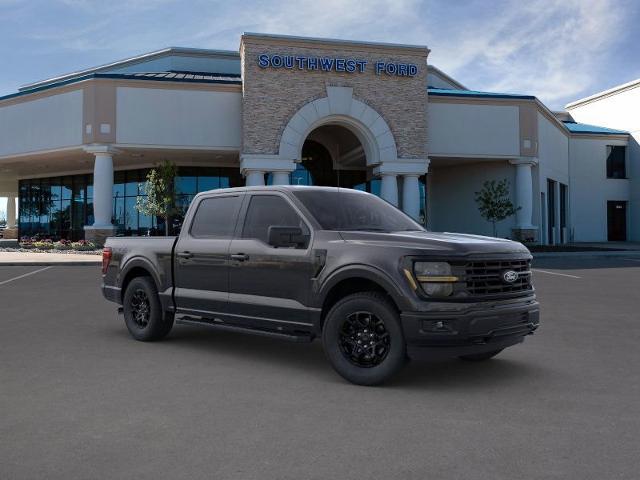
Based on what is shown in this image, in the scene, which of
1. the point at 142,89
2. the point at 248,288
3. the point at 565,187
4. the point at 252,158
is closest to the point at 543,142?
the point at 565,187

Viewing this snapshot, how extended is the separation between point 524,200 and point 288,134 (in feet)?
45.3

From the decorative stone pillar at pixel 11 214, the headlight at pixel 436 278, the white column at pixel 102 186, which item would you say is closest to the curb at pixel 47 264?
the white column at pixel 102 186

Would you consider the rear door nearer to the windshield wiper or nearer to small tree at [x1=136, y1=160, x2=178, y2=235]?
the windshield wiper

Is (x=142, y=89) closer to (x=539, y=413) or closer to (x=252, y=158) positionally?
(x=252, y=158)

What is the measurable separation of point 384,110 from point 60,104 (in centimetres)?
1654

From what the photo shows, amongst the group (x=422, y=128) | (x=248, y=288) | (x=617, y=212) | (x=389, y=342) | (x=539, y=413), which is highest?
(x=422, y=128)

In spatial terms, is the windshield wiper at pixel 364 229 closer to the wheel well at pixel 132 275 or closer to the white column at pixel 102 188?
the wheel well at pixel 132 275

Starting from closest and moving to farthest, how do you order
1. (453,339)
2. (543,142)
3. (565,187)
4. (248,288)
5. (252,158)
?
(453,339) < (248,288) < (252,158) < (543,142) < (565,187)

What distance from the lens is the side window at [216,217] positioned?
7.32 metres

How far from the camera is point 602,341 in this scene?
795cm

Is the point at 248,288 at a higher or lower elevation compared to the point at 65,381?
higher

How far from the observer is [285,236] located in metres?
6.04

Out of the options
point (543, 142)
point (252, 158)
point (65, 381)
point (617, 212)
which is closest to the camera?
point (65, 381)

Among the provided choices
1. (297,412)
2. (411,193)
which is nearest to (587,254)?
(411,193)
